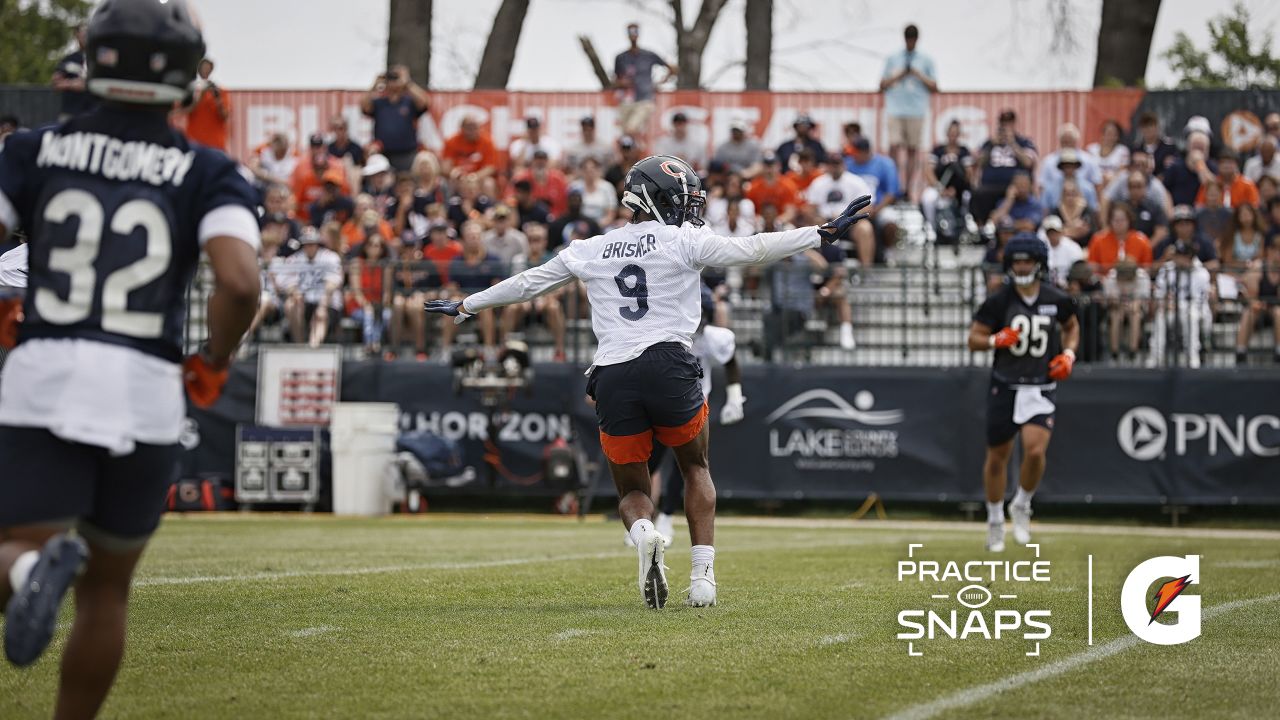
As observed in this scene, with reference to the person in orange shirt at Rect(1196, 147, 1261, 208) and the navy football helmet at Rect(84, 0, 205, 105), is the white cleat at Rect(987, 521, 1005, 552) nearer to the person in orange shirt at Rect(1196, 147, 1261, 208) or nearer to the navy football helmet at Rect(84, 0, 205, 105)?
the person in orange shirt at Rect(1196, 147, 1261, 208)

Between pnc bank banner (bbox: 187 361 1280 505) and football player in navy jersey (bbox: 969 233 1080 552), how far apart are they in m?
5.94

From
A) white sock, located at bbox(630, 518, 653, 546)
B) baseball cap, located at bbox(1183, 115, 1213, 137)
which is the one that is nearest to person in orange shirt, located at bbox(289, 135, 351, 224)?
baseball cap, located at bbox(1183, 115, 1213, 137)

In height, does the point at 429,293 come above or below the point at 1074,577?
above

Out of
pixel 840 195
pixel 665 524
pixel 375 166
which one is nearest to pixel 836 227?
pixel 665 524

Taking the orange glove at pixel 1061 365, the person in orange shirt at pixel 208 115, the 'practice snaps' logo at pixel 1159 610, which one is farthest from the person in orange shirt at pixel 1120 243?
the person in orange shirt at pixel 208 115

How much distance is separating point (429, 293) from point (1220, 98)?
37.0 feet

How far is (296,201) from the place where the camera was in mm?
22484

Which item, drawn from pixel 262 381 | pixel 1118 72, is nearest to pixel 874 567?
pixel 262 381

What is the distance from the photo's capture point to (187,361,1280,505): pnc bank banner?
60.1ft

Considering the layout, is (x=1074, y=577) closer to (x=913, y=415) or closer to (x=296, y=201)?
(x=913, y=415)

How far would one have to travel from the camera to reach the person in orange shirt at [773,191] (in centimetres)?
2080

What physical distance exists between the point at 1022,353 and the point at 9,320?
9.32 m

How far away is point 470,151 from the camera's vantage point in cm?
2286

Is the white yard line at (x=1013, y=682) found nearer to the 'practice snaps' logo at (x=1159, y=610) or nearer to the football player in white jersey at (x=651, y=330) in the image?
the 'practice snaps' logo at (x=1159, y=610)
